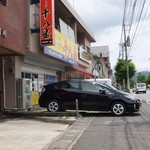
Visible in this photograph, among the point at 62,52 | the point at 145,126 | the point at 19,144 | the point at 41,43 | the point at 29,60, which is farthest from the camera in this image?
the point at 62,52

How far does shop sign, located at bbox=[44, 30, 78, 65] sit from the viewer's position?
68.3 ft

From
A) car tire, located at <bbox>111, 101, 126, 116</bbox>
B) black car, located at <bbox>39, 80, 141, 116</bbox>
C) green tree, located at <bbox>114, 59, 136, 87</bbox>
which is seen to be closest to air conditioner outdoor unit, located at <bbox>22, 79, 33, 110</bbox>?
black car, located at <bbox>39, 80, 141, 116</bbox>

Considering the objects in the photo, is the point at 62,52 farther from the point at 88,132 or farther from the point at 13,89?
the point at 88,132

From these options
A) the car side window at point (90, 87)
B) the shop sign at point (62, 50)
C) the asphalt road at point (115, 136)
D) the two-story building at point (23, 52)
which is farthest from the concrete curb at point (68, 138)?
the shop sign at point (62, 50)

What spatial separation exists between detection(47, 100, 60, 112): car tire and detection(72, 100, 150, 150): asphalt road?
387 centimetres

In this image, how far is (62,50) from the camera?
23.6 meters

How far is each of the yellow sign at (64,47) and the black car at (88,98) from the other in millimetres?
3575

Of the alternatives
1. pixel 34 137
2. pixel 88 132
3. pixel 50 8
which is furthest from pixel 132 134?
pixel 50 8

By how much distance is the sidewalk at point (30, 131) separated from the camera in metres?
9.73

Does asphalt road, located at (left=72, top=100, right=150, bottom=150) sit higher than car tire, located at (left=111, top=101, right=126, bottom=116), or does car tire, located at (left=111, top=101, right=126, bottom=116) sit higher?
car tire, located at (left=111, top=101, right=126, bottom=116)

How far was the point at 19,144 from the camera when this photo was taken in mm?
9727

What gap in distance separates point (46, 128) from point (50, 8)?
749cm

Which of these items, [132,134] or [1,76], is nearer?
[132,134]

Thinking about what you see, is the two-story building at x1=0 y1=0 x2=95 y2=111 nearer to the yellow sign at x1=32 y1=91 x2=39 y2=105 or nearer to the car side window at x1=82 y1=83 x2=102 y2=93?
the yellow sign at x1=32 y1=91 x2=39 y2=105
